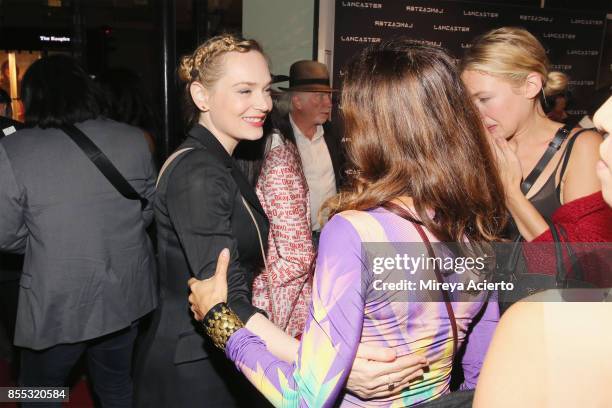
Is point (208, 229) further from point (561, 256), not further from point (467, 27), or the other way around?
point (467, 27)

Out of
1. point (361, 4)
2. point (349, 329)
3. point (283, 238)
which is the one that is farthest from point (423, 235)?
point (361, 4)

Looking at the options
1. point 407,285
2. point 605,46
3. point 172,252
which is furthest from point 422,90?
point 605,46

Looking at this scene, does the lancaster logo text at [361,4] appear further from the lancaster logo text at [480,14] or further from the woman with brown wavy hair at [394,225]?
the woman with brown wavy hair at [394,225]

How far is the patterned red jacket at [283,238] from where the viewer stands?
2059mm

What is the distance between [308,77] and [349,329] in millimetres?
2917

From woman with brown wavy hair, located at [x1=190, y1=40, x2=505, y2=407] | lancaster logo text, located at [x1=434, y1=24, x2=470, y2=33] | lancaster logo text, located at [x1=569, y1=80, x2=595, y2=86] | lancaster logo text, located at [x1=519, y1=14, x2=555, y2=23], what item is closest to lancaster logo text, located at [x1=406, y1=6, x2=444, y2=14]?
lancaster logo text, located at [x1=434, y1=24, x2=470, y2=33]

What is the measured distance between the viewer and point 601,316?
55 cm

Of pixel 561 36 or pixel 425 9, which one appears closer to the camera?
pixel 425 9

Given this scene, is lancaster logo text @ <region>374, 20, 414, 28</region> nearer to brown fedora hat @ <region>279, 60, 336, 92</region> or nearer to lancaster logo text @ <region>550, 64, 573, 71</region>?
brown fedora hat @ <region>279, 60, 336, 92</region>

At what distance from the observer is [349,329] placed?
35.6 inches

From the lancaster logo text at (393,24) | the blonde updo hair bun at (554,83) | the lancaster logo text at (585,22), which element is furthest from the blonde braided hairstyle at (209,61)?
the lancaster logo text at (585,22)

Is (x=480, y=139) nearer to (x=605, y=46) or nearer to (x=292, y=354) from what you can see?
(x=292, y=354)

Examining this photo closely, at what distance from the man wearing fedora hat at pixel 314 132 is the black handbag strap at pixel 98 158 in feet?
4.31

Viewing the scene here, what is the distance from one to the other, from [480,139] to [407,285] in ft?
1.17
